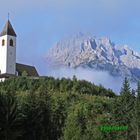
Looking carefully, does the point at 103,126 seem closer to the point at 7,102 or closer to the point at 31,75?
the point at 7,102

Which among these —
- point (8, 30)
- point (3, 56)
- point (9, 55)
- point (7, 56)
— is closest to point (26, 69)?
point (9, 55)

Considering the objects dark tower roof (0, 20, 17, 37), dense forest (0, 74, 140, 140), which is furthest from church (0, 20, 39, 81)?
dense forest (0, 74, 140, 140)

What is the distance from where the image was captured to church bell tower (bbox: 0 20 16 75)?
8362cm

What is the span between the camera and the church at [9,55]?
8338 cm

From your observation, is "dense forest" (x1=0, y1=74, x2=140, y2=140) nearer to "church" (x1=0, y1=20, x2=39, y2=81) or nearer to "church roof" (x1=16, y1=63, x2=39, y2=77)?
"church" (x1=0, y1=20, x2=39, y2=81)

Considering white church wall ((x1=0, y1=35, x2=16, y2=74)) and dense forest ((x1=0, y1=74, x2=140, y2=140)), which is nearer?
dense forest ((x1=0, y1=74, x2=140, y2=140))

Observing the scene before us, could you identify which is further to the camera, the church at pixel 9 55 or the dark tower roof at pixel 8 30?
the dark tower roof at pixel 8 30

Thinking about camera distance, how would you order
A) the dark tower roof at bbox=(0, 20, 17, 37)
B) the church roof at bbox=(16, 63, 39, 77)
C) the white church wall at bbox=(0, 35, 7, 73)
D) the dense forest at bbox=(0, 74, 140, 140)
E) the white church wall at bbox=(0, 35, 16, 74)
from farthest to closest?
the dark tower roof at bbox=(0, 20, 17, 37) < the church roof at bbox=(16, 63, 39, 77) < the white church wall at bbox=(0, 35, 7, 73) < the white church wall at bbox=(0, 35, 16, 74) < the dense forest at bbox=(0, 74, 140, 140)

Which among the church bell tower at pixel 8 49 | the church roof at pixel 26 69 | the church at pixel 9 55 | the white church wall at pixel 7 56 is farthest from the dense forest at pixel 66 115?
the church roof at pixel 26 69

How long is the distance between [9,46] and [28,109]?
34316 millimetres

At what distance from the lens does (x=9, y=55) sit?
84938mm

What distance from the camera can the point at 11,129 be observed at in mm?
49000

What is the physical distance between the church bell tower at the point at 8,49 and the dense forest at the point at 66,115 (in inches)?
615

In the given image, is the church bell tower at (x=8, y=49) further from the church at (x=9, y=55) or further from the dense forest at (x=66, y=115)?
the dense forest at (x=66, y=115)
